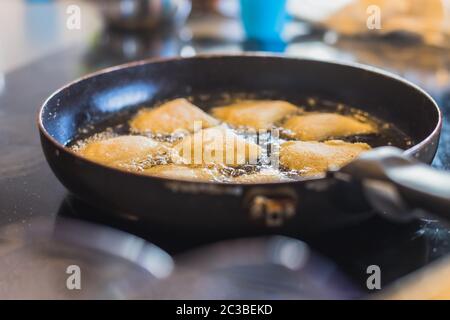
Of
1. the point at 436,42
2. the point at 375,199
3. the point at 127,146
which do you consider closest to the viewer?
Answer: the point at 375,199

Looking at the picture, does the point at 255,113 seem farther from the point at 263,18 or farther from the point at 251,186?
the point at 263,18

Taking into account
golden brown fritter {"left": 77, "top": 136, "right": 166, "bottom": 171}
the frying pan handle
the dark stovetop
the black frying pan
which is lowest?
the dark stovetop

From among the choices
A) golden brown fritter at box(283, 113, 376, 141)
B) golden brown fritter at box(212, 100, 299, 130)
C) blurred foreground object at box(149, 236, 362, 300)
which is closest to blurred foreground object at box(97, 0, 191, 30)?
golden brown fritter at box(212, 100, 299, 130)

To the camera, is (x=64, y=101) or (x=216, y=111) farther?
(x=216, y=111)

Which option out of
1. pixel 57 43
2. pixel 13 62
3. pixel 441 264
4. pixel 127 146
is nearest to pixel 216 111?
pixel 127 146

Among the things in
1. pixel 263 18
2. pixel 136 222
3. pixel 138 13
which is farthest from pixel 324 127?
pixel 138 13

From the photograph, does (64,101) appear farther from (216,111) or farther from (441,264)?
(441,264)

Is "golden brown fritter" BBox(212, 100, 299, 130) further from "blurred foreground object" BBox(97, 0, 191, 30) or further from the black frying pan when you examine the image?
"blurred foreground object" BBox(97, 0, 191, 30)
